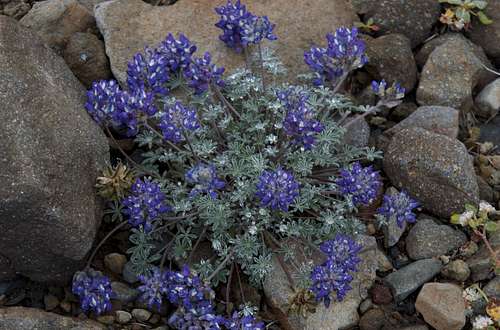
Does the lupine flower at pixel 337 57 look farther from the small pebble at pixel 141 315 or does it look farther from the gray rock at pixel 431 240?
the small pebble at pixel 141 315

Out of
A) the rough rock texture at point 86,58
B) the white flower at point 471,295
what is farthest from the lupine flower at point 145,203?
the white flower at point 471,295

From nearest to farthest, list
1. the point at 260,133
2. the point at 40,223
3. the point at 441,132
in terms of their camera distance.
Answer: the point at 40,223 < the point at 260,133 < the point at 441,132

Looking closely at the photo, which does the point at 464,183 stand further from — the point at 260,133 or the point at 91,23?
the point at 91,23

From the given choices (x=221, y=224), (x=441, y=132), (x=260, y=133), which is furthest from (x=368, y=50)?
(x=221, y=224)

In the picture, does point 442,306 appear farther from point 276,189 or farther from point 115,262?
point 115,262

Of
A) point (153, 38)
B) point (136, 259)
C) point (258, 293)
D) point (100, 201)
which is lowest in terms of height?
point (258, 293)

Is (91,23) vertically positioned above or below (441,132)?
above

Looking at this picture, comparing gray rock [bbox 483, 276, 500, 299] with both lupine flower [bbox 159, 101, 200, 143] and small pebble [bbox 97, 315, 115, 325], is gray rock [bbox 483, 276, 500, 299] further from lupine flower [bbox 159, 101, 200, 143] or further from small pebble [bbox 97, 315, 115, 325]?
small pebble [bbox 97, 315, 115, 325]
